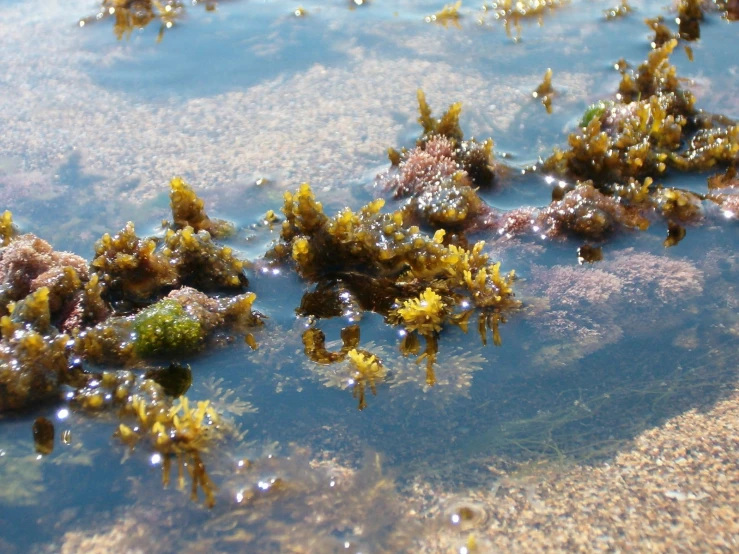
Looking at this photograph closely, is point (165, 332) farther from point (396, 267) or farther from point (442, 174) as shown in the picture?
point (442, 174)

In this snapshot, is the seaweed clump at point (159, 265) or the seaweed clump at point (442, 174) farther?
the seaweed clump at point (442, 174)

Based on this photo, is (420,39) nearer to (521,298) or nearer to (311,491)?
(521,298)

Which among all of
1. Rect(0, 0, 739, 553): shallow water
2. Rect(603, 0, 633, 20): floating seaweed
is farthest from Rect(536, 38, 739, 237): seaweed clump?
Rect(603, 0, 633, 20): floating seaweed

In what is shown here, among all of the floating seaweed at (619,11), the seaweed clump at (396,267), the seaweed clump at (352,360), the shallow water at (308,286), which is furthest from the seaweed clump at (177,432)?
the floating seaweed at (619,11)

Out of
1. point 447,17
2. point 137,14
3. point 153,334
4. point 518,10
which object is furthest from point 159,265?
point 518,10

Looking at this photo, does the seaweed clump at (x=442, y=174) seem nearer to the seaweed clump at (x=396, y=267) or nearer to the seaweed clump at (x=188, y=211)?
the seaweed clump at (x=396, y=267)

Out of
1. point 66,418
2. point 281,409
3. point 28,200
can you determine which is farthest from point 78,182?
point 281,409

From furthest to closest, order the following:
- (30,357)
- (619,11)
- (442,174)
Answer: (619,11) → (442,174) → (30,357)
